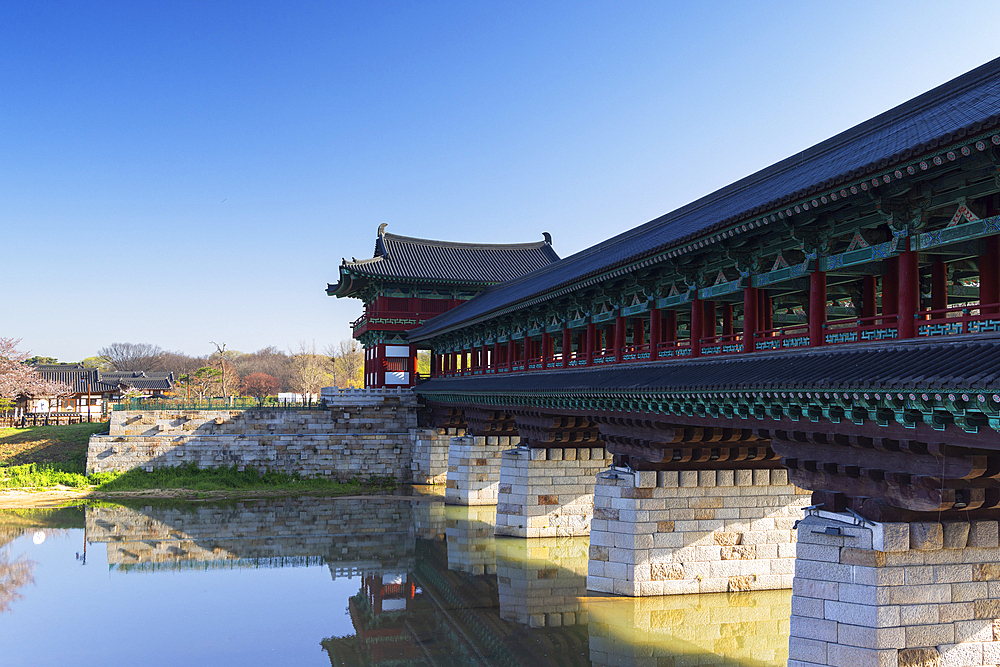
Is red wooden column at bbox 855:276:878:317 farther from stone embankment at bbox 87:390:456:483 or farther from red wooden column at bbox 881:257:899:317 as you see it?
stone embankment at bbox 87:390:456:483

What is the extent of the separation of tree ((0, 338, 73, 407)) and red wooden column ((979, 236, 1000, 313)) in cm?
5454

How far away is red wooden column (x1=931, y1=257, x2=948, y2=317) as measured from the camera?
1224 cm

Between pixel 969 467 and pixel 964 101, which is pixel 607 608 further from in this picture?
pixel 964 101

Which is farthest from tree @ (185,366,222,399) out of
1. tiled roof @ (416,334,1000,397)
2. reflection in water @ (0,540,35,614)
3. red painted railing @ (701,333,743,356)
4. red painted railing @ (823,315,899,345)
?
red painted railing @ (823,315,899,345)

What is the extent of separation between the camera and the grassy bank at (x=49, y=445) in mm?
38844

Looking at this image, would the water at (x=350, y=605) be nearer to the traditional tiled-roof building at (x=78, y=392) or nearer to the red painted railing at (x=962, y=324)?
the red painted railing at (x=962, y=324)

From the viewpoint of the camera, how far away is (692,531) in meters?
17.6

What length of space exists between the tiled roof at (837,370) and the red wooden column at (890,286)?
4.82 feet

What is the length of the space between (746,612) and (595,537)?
3.75 m

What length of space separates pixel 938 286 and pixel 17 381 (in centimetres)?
5502

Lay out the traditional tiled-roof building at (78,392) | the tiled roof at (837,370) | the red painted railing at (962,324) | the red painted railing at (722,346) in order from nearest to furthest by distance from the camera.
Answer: the tiled roof at (837,370)
the red painted railing at (962,324)
the red painted railing at (722,346)
the traditional tiled-roof building at (78,392)

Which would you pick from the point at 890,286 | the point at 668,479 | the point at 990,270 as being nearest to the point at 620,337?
the point at 668,479

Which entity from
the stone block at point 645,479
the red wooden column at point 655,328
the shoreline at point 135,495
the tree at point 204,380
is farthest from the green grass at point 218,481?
the tree at point 204,380

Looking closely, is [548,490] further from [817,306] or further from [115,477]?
[115,477]
